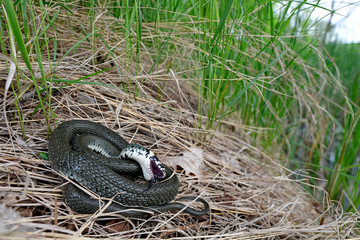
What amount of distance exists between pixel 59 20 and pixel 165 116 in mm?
1595

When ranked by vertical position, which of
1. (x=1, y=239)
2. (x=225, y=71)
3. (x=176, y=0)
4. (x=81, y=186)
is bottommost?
(x=81, y=186)

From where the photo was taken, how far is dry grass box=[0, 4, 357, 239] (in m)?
1.69

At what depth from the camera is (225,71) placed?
2.92 meters

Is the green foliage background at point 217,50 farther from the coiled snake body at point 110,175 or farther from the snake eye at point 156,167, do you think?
the snake eye at point 156,167

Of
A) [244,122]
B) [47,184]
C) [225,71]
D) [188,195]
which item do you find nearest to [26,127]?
[47,184]

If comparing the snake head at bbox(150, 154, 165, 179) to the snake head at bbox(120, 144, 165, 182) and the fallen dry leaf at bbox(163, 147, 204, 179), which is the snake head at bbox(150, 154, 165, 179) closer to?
the snake head at bbox(120, 144, 165, 182)

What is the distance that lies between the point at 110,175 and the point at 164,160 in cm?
63

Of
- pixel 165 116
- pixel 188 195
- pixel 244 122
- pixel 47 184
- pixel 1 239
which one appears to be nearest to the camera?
pixel 1 239

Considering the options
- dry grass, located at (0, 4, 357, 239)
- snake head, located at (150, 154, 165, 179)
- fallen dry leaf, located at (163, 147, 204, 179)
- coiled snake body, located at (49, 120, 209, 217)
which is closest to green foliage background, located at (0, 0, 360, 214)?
dry grass, located at (0, 4, 357, 239)

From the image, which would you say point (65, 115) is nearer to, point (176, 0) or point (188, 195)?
point (188, 195)

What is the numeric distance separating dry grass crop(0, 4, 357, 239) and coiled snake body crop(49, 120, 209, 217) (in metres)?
0.07

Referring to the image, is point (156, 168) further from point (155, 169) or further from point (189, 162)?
point (189, 162)

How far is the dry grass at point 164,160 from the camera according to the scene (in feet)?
5.56

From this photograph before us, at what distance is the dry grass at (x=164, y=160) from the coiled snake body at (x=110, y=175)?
73mm
